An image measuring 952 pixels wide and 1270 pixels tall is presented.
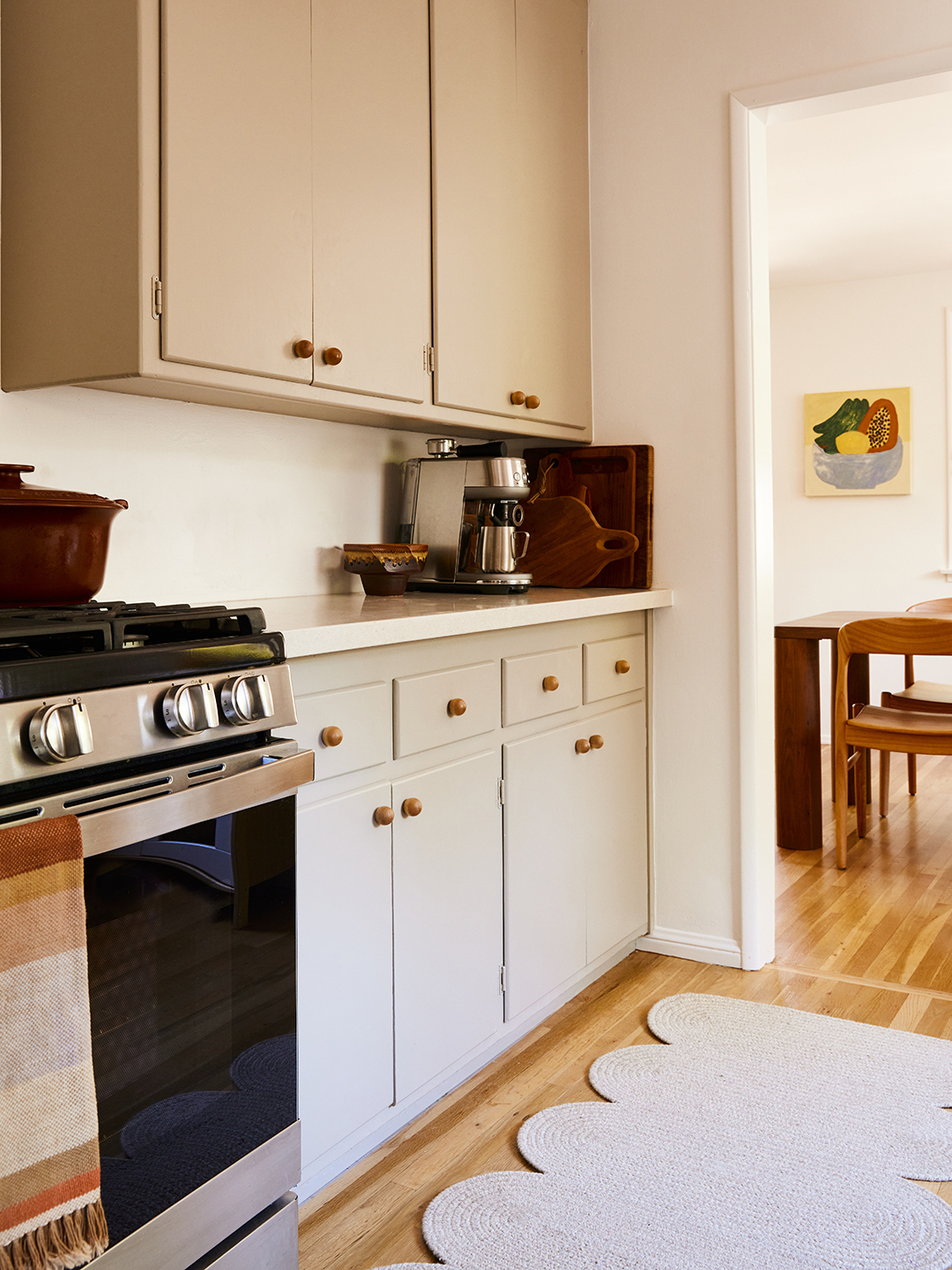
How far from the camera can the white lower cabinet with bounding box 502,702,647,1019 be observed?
7.35 ft

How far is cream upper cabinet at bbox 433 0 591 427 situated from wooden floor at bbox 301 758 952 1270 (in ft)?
4.59

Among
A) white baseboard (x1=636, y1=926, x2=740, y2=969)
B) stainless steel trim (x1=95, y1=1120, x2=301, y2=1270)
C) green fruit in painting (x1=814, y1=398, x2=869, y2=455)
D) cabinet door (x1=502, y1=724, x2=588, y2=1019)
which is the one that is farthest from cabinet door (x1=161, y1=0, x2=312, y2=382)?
green fruit in painting (x1=814, y1=398, x2=869, y2=455)

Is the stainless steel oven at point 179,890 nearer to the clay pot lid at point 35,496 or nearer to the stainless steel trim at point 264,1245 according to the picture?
the stainless steel trim at point 264,1245

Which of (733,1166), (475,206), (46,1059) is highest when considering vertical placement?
(475,206)

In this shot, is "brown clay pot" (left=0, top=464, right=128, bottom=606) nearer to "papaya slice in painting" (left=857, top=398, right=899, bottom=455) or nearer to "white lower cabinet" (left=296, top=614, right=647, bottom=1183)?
"white lower cabinet" (left=296, top=614, right=647, bottom=1183)

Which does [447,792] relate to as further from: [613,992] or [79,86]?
[79,86]

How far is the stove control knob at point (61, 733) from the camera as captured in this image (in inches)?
40.3

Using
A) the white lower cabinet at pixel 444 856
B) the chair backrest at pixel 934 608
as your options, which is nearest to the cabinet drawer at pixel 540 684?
the white lower cabinet at pixel 444 856

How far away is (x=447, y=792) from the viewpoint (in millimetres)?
2010

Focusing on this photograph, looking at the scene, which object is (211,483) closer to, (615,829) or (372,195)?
(372,195)

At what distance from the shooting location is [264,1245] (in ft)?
4.37

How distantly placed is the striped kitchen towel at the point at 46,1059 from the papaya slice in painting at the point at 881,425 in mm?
5614

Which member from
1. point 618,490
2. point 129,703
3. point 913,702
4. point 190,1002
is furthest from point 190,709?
point 913,702

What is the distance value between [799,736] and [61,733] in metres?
3.27
